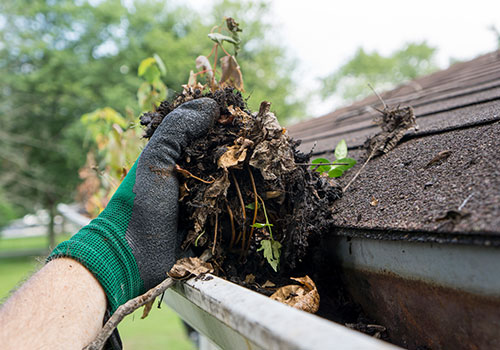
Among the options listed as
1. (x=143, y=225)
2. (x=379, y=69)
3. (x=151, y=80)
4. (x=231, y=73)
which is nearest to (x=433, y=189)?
(x=143, y=225)

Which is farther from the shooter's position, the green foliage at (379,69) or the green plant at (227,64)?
the green foliage at (379,69)

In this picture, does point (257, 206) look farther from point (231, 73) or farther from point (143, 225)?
point (231, 73)

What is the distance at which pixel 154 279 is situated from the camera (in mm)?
972

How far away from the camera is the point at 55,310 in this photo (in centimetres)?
81

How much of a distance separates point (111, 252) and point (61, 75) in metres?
15.0

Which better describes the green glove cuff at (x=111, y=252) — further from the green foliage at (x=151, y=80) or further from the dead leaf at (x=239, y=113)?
the green foliage at (x=151, y=80)

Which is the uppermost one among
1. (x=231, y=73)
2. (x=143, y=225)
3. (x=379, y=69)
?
(x=379, y=69)

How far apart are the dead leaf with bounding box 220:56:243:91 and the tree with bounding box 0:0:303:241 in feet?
38.5

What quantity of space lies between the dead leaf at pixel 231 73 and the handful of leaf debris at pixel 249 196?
300 mm

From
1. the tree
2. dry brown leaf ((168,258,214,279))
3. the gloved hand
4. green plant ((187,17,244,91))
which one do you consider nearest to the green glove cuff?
the gloved hand

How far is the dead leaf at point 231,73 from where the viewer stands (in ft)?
4.38

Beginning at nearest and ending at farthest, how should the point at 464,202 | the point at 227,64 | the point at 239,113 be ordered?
the point at 464,202
the point at 239,113
the point at 227,64

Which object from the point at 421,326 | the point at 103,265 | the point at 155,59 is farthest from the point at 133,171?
the point at 155,59

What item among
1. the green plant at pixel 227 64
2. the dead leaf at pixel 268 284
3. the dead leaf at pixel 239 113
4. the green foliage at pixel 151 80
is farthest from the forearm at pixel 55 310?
the green foliage at pixel 151 80
